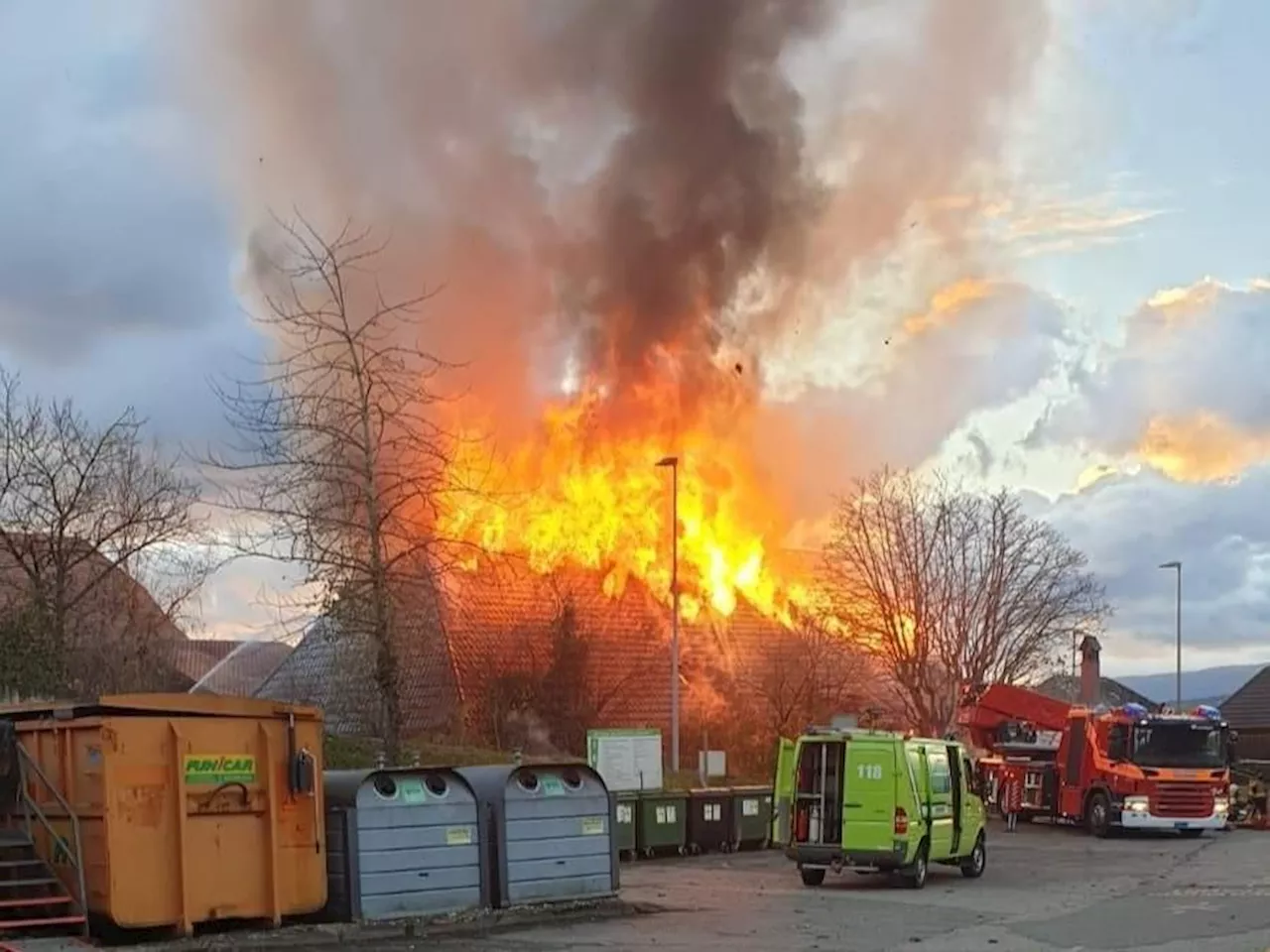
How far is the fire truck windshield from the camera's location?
29.5 metres

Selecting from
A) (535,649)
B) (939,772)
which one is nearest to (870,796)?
(939,772)

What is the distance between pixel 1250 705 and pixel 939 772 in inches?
1591

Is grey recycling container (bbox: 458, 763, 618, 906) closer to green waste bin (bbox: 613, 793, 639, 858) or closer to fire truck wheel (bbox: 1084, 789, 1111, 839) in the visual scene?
green waste bin (bbox: 613, 793, 639, 858)

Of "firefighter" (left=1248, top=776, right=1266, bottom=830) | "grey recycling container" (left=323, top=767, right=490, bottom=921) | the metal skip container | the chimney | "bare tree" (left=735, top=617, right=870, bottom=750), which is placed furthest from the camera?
"bare tree" (left=735, top=617, right=870, bottom=750)

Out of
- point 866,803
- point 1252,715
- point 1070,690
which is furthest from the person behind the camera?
point 1252,715

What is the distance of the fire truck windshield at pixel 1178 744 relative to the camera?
96.6 feet

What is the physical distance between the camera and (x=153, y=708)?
13344mm

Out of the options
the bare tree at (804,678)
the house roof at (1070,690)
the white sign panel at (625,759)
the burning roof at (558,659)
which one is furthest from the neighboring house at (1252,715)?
the white sign panel at (625,759)

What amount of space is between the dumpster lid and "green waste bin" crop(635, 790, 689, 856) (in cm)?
1140

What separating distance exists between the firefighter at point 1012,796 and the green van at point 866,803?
12641 mm

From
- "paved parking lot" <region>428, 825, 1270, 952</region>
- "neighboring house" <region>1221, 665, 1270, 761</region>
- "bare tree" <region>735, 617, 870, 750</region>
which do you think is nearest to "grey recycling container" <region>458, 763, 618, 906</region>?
"paved parking lot" <region>428, 825, 1270, 952</region>

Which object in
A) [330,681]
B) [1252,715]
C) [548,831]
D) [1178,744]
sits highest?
[548,831]

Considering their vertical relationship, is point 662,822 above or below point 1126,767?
above

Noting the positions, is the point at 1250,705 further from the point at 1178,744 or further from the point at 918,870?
the point at 918,870
